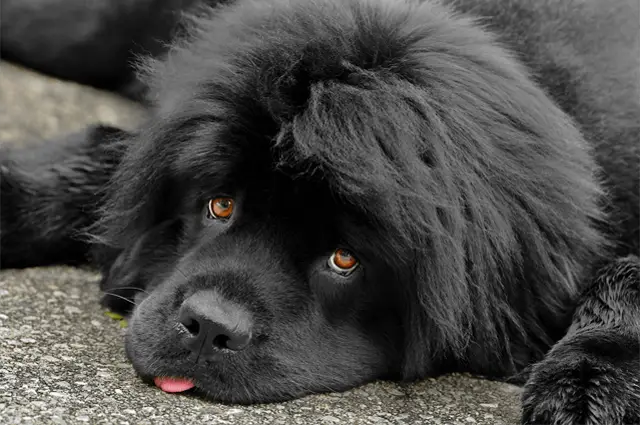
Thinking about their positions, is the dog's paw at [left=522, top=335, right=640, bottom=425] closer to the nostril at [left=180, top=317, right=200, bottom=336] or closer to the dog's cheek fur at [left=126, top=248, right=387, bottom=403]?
the dog's cheek fur at [left=126, top=248, right=387, bottom=403]

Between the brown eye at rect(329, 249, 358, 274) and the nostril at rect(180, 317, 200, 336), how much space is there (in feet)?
1.66

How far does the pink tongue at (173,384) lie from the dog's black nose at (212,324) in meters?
0.12

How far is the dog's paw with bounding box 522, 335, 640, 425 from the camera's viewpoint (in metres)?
2.92

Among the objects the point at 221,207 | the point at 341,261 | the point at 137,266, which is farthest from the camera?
the point at 137,266

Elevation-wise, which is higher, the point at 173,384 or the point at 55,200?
the point at 173,384

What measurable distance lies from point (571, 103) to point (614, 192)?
1.31ft

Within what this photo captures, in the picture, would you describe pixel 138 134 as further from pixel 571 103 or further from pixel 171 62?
pixel 571 103

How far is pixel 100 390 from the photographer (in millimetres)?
3025

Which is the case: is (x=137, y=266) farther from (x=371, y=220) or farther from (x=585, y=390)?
(x=585, y=390)

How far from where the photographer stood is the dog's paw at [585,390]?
9.57ft

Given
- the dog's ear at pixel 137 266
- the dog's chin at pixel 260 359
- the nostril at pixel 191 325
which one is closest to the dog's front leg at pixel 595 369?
the dog's chin at pixel 260 359

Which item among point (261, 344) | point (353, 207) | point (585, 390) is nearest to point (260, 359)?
point (261, 344)

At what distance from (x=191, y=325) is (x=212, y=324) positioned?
0.34 feet

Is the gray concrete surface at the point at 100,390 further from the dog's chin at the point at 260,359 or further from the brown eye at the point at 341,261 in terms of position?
the brown eye at the point at 341,261
